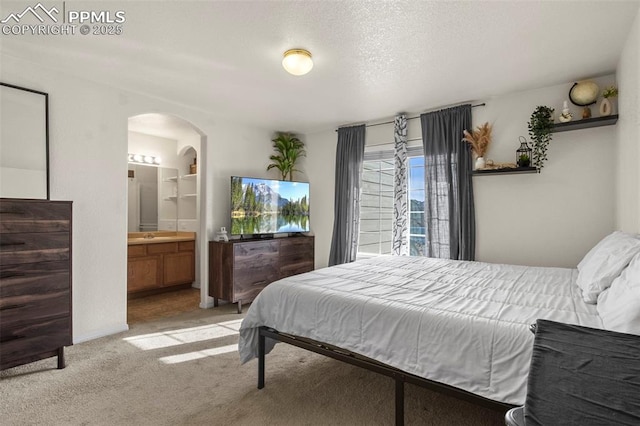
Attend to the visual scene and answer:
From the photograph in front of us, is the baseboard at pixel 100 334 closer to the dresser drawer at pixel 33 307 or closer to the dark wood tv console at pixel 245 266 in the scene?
the dresser drawer at pixel 33 307

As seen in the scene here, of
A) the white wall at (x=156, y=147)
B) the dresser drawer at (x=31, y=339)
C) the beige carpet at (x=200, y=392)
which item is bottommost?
the beige carpet at (x=200, y=392)

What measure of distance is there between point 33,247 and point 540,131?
4602 millimetres

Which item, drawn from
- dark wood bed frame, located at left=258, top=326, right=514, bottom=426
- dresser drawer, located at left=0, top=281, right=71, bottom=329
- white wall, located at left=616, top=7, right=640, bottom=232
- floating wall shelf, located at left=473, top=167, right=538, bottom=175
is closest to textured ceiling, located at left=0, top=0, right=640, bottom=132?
white wall, located at left=616, top=7, right=640, bottom=232

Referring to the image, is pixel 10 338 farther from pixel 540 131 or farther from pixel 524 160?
pixel 540 131

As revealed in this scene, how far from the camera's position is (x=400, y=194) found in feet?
14.1

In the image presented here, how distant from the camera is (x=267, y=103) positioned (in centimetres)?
391

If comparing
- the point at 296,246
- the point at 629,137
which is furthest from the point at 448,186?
the point at 296,246

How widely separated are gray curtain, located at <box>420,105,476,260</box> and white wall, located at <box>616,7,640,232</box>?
127cm

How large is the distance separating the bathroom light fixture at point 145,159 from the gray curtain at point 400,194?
4.08 m

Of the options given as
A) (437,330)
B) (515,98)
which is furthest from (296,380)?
(515,98)

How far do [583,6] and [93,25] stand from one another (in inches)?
131

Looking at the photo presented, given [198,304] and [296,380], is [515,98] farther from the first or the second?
[198,304]

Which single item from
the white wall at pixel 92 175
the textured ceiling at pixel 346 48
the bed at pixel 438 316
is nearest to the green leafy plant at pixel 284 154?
the textured ceiling at pixel 346 48

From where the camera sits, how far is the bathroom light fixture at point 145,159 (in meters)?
5.27
